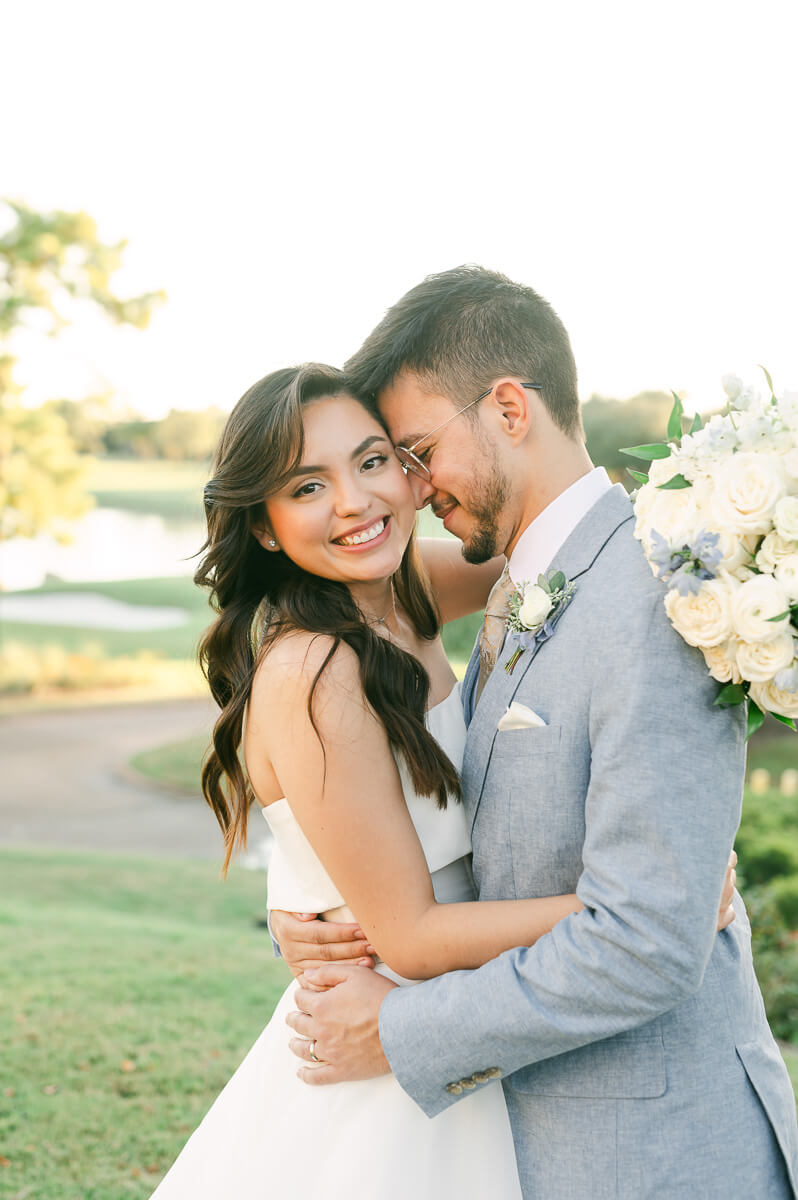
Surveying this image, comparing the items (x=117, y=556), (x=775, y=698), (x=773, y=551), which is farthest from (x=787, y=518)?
(x=117, y=556)

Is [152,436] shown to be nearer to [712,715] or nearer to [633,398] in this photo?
[633,398]

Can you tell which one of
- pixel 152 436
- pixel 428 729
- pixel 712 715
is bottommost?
pixel 152 436

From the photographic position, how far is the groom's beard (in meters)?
2.46

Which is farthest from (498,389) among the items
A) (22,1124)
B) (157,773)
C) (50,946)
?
(157,773)

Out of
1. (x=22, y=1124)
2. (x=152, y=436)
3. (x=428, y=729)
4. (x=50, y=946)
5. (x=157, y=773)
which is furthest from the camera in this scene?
(x=152, y=436)

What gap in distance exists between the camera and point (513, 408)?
2449 mm

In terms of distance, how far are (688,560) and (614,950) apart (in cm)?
69

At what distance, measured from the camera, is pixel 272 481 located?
2.54 metres

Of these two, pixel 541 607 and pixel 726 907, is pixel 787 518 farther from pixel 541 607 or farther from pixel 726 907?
pixel 726 907

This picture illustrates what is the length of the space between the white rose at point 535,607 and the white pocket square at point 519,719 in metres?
0.17

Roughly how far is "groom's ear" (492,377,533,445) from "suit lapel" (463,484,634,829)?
0.84 ft

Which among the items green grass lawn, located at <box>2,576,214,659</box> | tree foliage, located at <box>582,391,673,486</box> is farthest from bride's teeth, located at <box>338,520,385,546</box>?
green grass lawn, located at <box>2,576,214,659</box>

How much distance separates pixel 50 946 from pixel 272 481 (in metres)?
5.22

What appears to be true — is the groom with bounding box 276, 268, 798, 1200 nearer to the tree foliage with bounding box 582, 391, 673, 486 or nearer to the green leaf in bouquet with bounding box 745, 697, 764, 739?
the green leaf in bouquet with bounding box 745, 697, 764, 739
